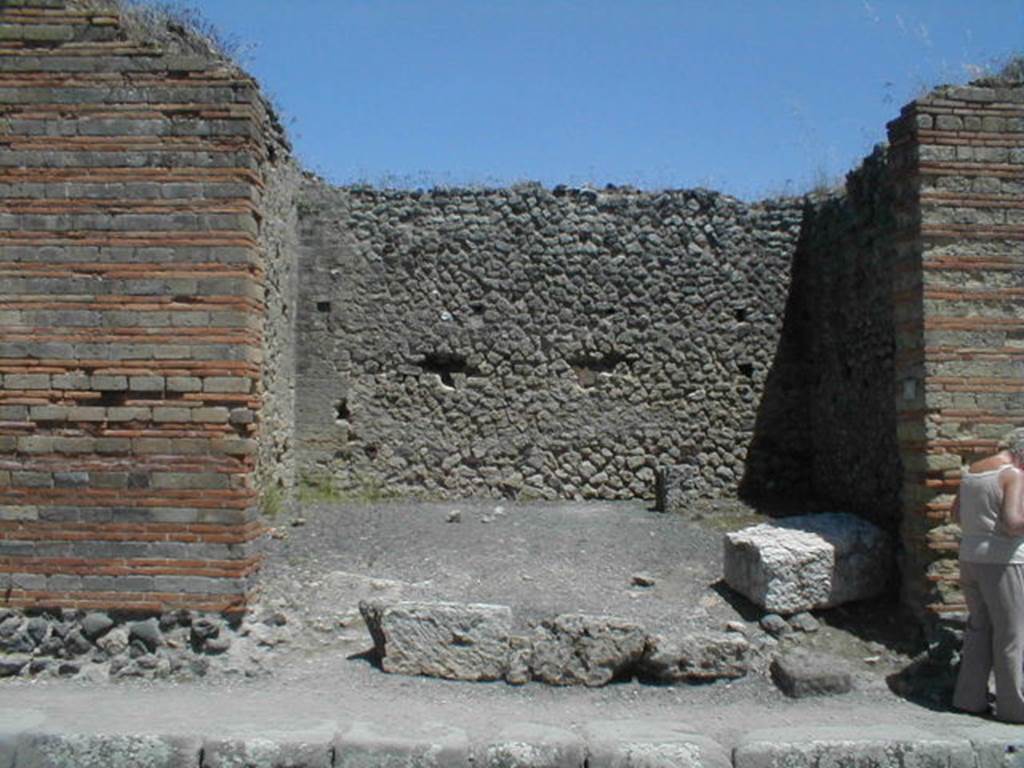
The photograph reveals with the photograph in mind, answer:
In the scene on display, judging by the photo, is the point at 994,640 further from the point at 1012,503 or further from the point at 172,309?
the point at 172,309

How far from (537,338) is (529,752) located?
733cm

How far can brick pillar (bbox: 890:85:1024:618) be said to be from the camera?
662 cm

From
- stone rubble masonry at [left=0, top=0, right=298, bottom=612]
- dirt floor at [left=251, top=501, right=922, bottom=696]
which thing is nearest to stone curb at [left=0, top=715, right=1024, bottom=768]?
dirt floor at [left=251, top=501, right=922, bottom=696]

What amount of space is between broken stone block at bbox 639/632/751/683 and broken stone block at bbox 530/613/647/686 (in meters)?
0.11

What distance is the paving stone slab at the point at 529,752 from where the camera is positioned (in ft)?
16.4

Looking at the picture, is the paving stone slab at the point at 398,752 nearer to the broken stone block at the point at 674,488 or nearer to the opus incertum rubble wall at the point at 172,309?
the opus incertum rubble wall at the point at 172,309

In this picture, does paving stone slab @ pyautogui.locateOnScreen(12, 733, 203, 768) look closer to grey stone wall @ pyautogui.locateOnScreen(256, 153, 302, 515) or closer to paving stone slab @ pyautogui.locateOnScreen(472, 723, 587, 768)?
paving stone slab @ pyautogui.locateOnScreen(472, 723, 587, 768)

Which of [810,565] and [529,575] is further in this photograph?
[529,575]

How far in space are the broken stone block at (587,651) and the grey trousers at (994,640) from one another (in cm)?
187

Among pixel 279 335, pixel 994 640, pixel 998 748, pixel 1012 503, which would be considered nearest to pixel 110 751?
pixel 998 748

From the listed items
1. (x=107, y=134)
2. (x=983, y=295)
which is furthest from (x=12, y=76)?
(x=983, y=295)

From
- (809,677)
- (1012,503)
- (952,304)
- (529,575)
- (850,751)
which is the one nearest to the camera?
(850,751)

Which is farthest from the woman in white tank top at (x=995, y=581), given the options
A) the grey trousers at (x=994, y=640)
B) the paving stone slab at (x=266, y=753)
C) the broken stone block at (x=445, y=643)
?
the paving stone slab at (x=266, y=753)

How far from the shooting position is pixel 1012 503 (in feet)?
18.3
